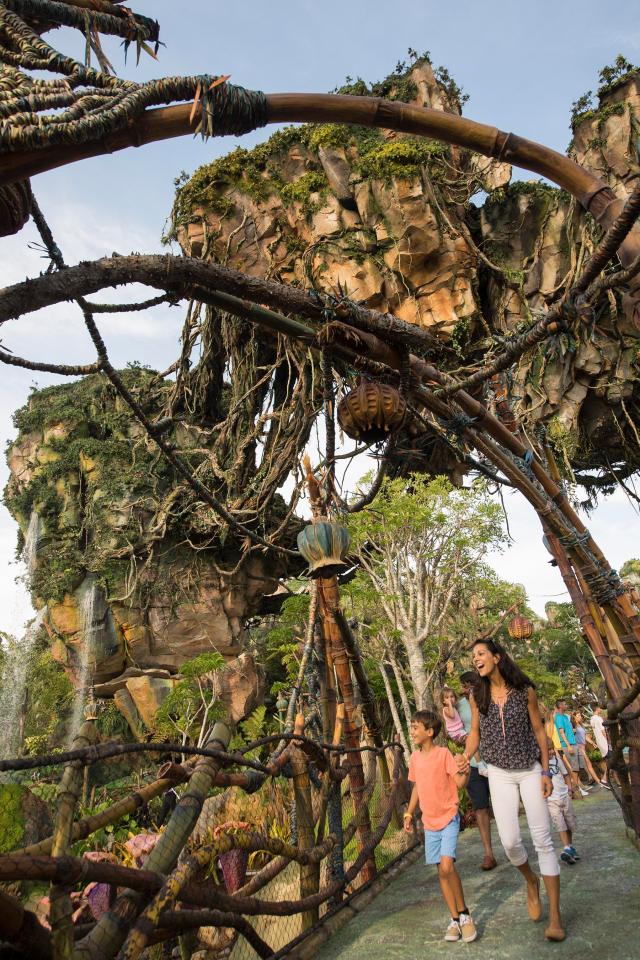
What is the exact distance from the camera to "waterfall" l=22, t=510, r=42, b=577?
1700 centimetres

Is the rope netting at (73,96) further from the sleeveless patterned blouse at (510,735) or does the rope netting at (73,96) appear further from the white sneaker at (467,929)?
the white sneaker at (467,929)

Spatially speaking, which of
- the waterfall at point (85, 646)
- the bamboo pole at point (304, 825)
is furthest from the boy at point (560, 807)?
the waterfall at point (85, 646)

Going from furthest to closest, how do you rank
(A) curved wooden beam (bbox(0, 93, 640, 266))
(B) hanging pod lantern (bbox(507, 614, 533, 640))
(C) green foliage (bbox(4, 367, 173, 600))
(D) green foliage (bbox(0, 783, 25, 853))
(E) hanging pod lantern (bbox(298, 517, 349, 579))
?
(C) green foliage (bbox(4, 367, 173, 600)), (B) hanging pod lantern (bbox(507, 614, 533, 640)), (D) green foliage (bbox(0, 783, 25, 853)), (E) hanging pod lantern (bbox(298, 517, 349, 579)), (A) curved wooden beam (bbox(0, 93, 640, 266))

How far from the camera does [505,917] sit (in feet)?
8.96

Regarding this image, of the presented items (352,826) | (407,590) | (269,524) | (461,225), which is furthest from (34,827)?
(461,225)

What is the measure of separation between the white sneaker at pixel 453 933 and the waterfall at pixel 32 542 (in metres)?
16.4

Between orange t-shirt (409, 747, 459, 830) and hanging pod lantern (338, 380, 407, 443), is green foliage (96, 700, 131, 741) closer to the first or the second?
orange t-shirt (409, 747, 459, 830)

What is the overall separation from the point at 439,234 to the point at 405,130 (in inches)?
464

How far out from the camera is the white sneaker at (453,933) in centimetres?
251

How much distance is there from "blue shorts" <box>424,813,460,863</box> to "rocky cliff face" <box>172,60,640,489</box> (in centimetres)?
1013

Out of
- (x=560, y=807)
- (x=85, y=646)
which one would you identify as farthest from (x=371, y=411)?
(x=85, y=646)

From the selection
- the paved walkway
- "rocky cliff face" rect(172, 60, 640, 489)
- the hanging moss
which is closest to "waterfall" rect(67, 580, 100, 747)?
"rocky cliff face" rect(172, 60, 640, 489)

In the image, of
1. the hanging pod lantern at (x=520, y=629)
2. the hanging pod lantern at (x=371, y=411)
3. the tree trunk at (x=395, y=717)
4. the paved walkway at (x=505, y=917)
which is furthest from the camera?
the tree trunk at (x=395, y=717)

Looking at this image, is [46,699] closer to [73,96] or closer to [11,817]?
[11,817]
